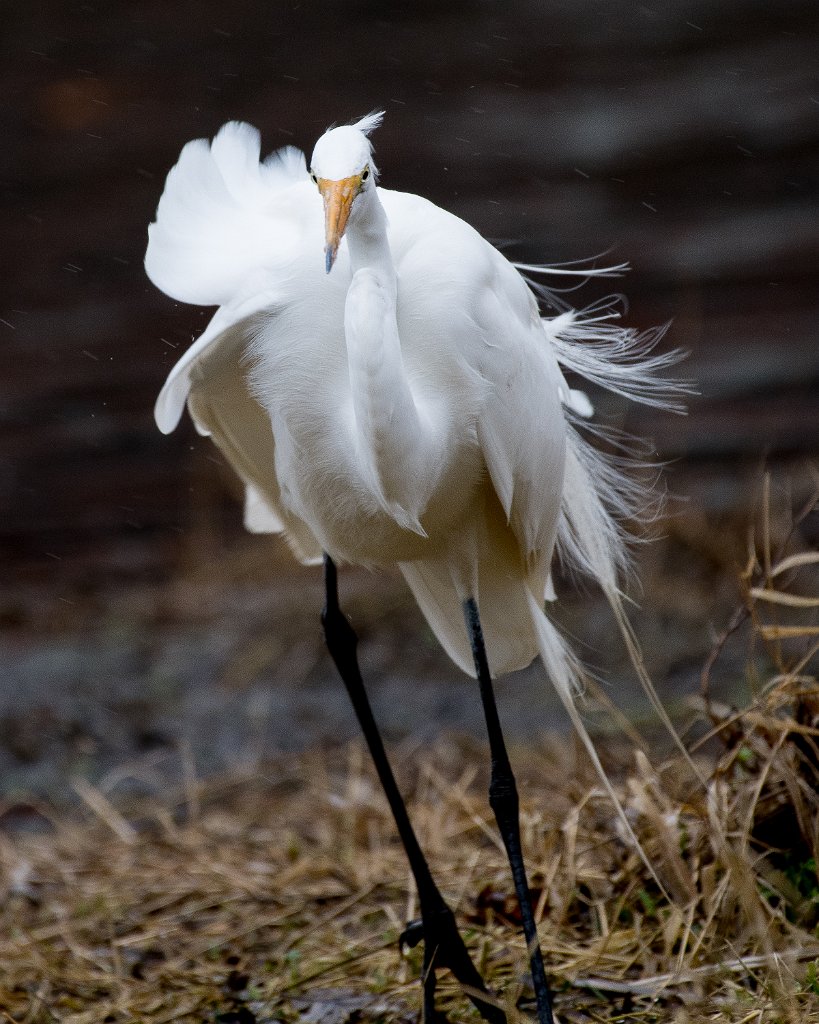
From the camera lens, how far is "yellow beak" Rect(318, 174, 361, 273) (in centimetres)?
155

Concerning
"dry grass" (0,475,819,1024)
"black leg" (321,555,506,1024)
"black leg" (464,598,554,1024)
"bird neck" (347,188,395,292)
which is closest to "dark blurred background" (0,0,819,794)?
"dry grass" (0,475,819,1024)

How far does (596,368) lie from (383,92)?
3.05m

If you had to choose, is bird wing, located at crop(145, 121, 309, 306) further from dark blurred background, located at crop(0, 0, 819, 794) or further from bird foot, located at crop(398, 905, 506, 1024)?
dark blurred background, located at crop(0, 0, 819, 794)

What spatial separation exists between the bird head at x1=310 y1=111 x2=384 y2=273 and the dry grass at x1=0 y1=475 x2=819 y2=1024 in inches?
33.5

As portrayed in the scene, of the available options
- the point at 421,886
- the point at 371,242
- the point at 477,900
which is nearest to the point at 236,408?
the point at 371,242

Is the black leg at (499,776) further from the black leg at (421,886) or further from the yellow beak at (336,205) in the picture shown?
the yellow beak at (336,205)

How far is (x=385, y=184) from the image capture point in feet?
15.6

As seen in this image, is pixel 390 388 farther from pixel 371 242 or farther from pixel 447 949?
pixel 447 949

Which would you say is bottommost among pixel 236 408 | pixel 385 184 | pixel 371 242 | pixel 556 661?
pixel 385 184

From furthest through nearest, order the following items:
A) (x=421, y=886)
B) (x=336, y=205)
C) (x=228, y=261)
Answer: (x=421, y=886), (x=228, y=261), (x=336, y=205)

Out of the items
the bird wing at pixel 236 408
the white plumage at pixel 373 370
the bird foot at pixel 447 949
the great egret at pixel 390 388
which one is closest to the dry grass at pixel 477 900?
the bird foot at pixel 447 949

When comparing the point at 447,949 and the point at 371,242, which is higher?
the point at 371,242

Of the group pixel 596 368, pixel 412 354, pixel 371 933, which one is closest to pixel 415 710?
pixel 371 933

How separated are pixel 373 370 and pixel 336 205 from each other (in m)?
0.20
